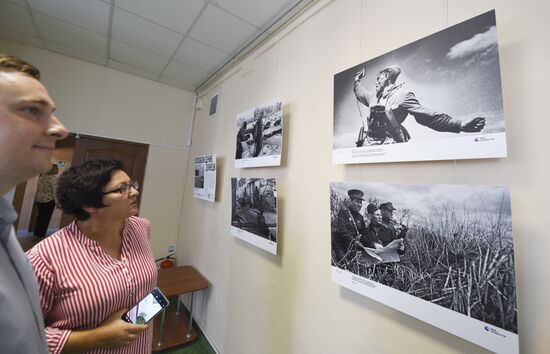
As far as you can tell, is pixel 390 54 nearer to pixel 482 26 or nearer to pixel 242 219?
pixel 482 26

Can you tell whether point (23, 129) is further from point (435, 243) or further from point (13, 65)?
point (435, 243)

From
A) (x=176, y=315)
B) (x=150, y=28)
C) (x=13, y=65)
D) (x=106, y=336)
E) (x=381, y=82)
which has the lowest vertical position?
(x=176, y=315)

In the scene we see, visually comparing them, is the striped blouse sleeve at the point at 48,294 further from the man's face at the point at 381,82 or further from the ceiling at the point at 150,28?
the ceiling at the point at 150,28

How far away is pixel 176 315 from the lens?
2.54 m

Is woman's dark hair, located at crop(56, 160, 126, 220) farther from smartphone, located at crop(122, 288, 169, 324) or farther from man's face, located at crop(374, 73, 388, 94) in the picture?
man's face, located at crop(374, 73, 388, 94)

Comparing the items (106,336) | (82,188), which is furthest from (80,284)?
(82,188)

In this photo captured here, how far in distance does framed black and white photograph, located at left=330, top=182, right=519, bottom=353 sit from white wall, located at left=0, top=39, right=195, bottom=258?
2.88 metres

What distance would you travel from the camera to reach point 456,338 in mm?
748

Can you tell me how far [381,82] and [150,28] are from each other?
2.17 m

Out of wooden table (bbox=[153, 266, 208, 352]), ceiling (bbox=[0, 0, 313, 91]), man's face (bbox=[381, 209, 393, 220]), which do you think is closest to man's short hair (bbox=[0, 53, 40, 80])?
man's face (bbox=[381, 209, 393, 220])

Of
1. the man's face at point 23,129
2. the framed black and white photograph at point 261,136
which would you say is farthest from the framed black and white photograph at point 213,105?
the man's face at point 23,129

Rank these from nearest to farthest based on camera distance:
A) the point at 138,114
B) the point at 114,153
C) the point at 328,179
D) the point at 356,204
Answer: the point at 356,204, the point at 328,179, the point at 114,153, the point at 138,114

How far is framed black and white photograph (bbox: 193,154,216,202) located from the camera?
2340mm

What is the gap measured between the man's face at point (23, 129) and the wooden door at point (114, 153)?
276 cm
